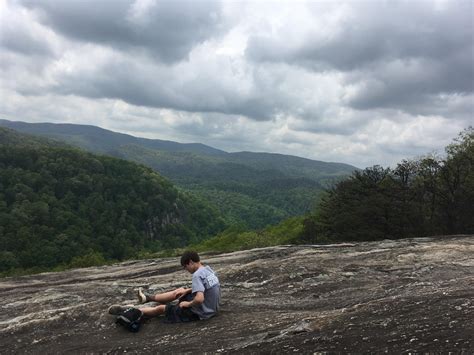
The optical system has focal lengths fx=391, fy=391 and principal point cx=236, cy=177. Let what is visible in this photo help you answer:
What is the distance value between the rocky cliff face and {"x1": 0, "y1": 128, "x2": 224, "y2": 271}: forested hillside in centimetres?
10960

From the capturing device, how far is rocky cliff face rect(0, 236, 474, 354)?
9.43 m

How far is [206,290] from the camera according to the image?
471 inches

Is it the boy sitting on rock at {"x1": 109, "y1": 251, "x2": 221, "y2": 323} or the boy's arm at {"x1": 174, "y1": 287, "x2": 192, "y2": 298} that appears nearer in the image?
the boy sitting on rock at {"x1": 109, "y1": 251, "x2": 221, "y2": 323}

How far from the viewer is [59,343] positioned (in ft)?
39.4

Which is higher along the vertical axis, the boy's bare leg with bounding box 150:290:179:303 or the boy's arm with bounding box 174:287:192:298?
the boy's arm with bounding box 174:287:192:298

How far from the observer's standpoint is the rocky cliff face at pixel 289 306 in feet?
30.9

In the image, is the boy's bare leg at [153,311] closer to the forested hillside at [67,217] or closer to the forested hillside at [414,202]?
the forested hillside at [414,202]

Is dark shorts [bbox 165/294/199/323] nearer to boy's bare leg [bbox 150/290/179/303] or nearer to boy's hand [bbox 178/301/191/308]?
boy's hand [bbox 178/301/191/308]

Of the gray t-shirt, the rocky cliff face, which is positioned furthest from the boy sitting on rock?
the rocky cliff face

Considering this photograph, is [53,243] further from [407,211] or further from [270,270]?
[270,270]

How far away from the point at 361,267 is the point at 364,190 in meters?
36.6

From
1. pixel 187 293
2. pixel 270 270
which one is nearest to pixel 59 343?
pixel 187 293

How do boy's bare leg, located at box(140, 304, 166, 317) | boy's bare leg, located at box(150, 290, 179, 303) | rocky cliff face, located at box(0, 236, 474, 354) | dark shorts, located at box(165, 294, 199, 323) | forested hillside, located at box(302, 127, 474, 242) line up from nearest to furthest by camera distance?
rocky cliff face, located at box(0, 236, 474, 354), dark shorts, located at box(165, 294, 199, 323), boy's bare leg, located at box(140, 304, 166, 317), boy's bare leg, located at box(150, 290, 179, 303), forested hillside, located at box(302, 127, 474, 242)

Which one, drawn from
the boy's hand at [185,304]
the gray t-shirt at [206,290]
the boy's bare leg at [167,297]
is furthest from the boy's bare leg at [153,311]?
the gray t-shirt at [206,290]
